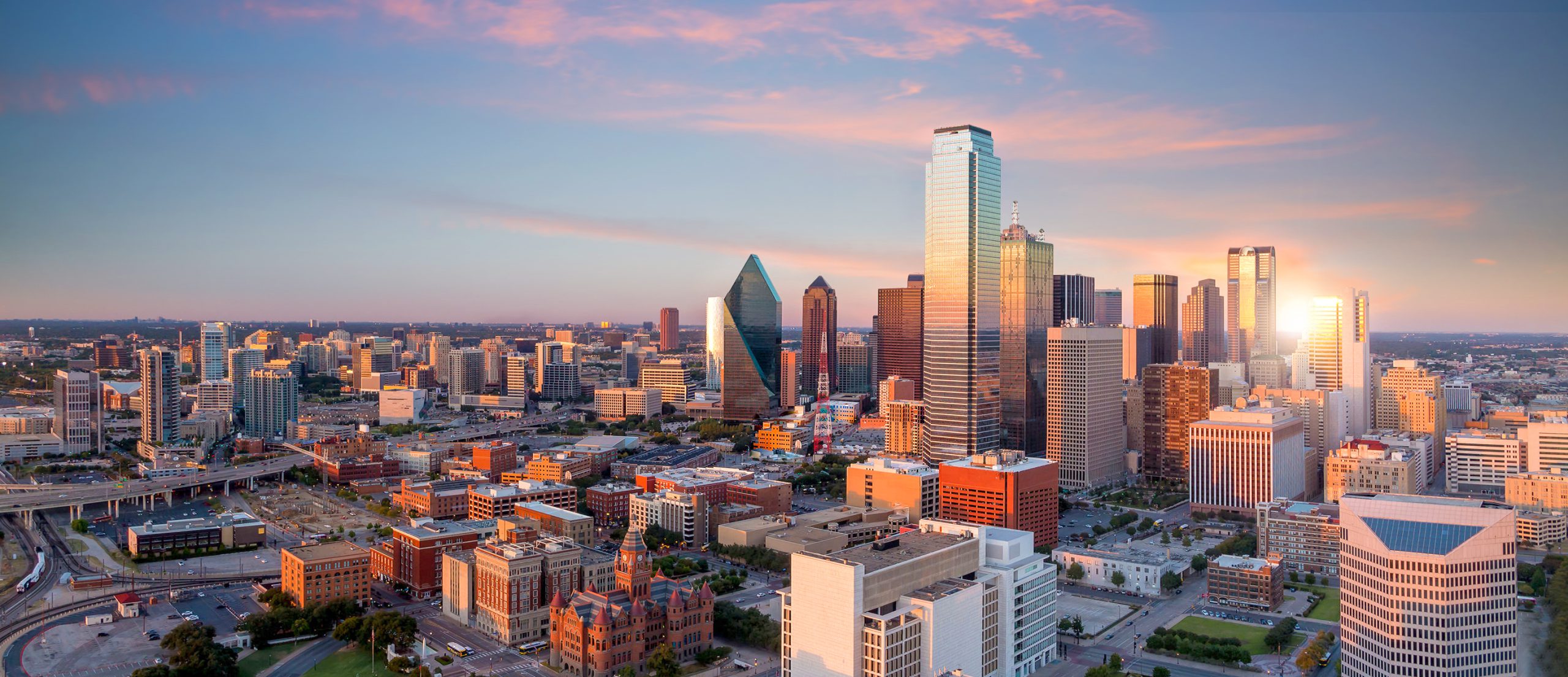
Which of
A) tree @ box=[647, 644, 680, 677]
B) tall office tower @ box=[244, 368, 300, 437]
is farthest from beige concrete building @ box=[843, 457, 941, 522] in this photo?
tall office tower @ box=[244, 368, 300, 437]

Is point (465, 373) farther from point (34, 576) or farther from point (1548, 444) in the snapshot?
point (1548, 444)

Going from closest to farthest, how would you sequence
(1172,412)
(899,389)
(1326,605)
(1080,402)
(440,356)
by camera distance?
(1326,605) → (1080,402) → (1172,412) → (899,389) → (440,356)

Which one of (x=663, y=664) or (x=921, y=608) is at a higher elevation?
(x=921, y=608)

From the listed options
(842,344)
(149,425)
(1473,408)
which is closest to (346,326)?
(842,344)

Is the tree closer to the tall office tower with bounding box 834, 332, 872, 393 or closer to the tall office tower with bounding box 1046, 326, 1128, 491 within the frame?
the tall office tower with bounding box 1046, 326, 1128, 491

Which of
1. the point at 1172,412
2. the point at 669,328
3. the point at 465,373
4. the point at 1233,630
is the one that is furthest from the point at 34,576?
the point at 669,328
